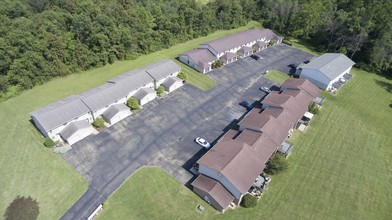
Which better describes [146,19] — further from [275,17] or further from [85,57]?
[275,17]

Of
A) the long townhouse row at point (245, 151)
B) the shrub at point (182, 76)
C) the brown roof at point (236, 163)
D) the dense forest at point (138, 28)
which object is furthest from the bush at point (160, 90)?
the brown roof at point (236, 163)

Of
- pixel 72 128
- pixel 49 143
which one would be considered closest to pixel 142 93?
pixel 72 128

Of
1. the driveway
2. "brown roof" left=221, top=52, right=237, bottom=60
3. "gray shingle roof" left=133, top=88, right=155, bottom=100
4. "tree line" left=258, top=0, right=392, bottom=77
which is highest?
"tree line" left=258, top=0, right=392, bottom=77

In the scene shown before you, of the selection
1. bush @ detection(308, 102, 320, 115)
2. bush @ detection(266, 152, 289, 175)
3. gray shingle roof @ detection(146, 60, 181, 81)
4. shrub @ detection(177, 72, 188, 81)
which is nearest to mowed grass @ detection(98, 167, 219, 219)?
bush @ detection(266, 152, 289, 175)

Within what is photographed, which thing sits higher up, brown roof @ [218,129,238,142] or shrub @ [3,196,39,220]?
brown roof @ [218,129,238,142]

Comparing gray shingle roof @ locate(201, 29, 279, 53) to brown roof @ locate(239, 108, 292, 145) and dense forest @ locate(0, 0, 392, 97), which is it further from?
brown roof @ locate(239, 108, 292, 145)

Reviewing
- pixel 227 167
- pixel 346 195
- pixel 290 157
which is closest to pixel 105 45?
pixel 227 167
